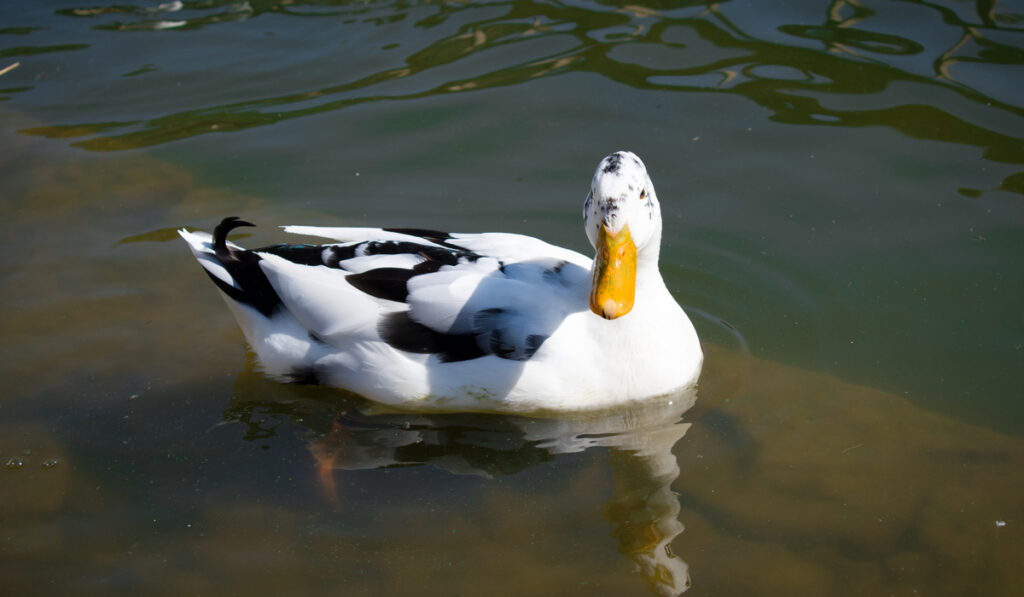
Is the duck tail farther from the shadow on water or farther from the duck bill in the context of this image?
the shadow on water

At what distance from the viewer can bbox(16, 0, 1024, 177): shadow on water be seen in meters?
7.19

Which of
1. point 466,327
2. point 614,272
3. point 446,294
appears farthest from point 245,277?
point 614,272

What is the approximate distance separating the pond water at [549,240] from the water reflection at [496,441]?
0.6 inches

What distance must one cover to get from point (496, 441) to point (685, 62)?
4.35 meters

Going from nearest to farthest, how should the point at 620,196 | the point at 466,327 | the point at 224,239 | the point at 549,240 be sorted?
the point at 620,196, the point at 466,327, the point at 224,239, the point at 549,240

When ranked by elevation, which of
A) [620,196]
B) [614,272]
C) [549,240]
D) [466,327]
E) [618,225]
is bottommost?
[549,240]

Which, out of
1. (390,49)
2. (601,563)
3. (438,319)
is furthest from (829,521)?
(390,49)

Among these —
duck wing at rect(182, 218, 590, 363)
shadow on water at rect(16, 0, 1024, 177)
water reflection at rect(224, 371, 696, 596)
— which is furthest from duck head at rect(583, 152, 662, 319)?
shadow on water at rect(16, 0, 1024, 177)

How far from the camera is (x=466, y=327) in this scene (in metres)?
4.52

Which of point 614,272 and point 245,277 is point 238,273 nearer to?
point 245,277

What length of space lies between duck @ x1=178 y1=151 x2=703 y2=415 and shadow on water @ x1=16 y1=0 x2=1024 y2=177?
306cm

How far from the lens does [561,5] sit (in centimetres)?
880

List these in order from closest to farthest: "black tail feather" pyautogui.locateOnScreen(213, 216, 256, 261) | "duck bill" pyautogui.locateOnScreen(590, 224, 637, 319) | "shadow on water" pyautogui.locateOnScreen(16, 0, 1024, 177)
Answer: "duck bill" pyautogui.locateOnScreen(590, 224, 637, 319)
"black tail feather" pyautogui.locateOnScreen(213, 216, 256, 261)
"shadow on water" pyautogui.locateOnScreen(16, 0, 1024, 177)

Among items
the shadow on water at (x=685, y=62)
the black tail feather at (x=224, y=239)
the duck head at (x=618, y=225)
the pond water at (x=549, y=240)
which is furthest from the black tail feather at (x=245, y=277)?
the shadow on water at (x=685, y=62)
